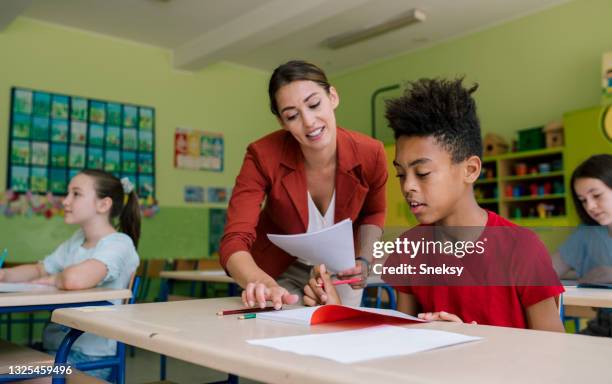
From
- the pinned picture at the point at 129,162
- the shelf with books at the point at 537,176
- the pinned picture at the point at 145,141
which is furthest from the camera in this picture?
the pinned picture at the point at 145,141

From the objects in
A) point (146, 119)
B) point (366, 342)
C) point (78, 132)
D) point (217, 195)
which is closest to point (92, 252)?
point (366, 342)

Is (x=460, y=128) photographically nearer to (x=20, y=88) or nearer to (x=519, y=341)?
(x=519, y=341)

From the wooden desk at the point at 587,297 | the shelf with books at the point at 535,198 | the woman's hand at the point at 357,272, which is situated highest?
the shelf with books at the point at 535,198

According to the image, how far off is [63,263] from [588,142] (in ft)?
12.2

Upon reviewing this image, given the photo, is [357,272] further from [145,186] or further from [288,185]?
[145,186]

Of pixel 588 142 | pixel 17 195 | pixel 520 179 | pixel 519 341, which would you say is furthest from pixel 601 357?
pixel 17 195

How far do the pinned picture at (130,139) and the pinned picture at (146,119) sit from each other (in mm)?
114

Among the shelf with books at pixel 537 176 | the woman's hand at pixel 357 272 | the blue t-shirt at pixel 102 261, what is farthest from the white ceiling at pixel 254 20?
the woman's hand at pixel 357 272

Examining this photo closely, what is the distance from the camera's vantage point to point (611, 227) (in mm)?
2189

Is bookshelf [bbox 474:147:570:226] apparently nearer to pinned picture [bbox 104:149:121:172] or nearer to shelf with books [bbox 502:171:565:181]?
shelf with books [bbox 502:171:565:181]

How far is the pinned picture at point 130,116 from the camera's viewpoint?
555 centimetres

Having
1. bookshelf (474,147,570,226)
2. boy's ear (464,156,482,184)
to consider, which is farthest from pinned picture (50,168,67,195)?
boy's ear (464,156,482,184)

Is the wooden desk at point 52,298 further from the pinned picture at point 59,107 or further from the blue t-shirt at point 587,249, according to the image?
the pinned picture at point 59,107

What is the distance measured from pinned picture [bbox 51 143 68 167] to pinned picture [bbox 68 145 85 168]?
4cm
